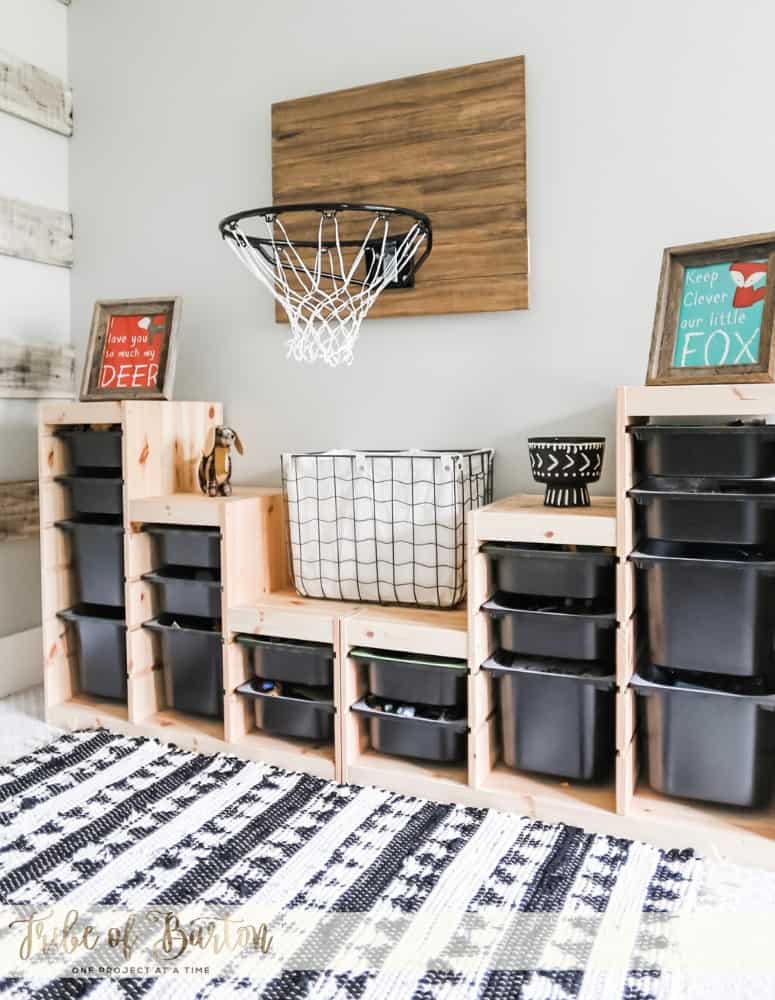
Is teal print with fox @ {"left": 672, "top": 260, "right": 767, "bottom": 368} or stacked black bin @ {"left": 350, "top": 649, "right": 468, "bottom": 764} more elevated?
teal print with fox @ {"left": 672, "top": 260, "right": 767, "bottom": 368}

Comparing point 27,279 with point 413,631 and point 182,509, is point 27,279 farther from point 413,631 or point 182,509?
point 413,631

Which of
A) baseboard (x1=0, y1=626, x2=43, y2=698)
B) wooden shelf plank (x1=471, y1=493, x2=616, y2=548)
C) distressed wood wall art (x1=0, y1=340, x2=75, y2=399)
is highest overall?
distressed wood wall art (x1=0, y1=340, x2=75, y2=399)

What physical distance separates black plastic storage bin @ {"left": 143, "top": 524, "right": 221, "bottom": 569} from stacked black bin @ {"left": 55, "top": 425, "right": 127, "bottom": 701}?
0.46ft

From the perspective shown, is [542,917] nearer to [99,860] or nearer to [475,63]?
[99,860]

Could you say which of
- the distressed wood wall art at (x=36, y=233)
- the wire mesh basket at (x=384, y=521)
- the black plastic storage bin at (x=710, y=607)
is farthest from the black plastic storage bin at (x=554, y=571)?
the distressed wood wall art at (x=36, y=233)

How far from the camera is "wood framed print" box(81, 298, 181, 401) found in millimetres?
2732

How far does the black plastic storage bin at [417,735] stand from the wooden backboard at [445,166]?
3.90 ft

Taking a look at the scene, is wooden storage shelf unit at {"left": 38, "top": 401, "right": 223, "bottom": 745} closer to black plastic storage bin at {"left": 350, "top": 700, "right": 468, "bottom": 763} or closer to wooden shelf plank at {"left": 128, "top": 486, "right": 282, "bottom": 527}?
wooden shelf plank at {"left": 128, "top": 486, "right": 282, "bottom": 527}

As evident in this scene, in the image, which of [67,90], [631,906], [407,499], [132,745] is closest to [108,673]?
[132,745]

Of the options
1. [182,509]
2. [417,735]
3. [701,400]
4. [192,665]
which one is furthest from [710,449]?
[192,665]

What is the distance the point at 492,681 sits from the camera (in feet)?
7.22

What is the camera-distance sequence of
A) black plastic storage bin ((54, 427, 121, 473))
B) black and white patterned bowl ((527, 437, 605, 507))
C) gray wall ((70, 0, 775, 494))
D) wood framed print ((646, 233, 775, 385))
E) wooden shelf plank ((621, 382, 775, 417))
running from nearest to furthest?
1. wooden shelf plank ((621, 382, 775, 417))
2. wood framed print ((646, 233, 775, 385))
3. black and white patterned bowl ((527, 437, 605, 507))
4. gray wall ((70, 0, 775, 494))
5. black plastic storage bin ((54, 427, 121, 473))

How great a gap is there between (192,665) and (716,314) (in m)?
1.75

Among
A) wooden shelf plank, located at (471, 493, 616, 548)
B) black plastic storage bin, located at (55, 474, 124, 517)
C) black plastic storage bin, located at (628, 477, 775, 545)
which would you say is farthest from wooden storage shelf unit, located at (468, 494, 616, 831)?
black plastic storage bin, located at (55, 474, 124, 517)
